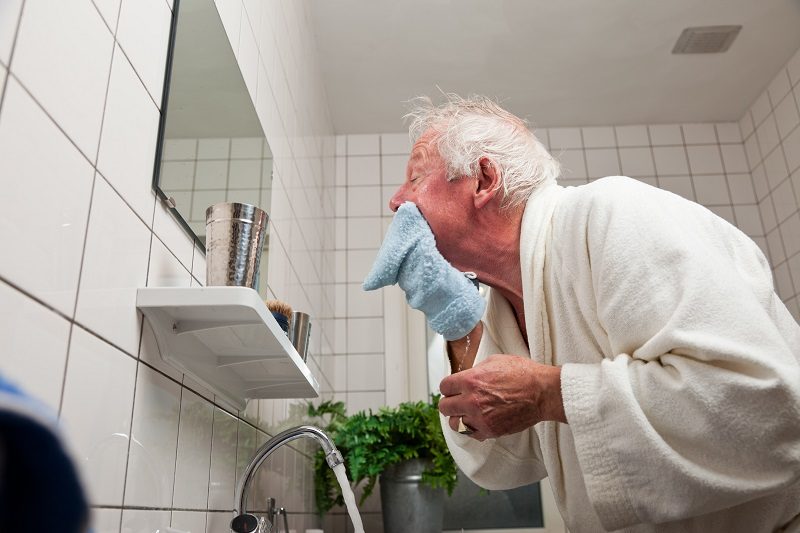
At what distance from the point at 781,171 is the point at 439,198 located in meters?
2.21

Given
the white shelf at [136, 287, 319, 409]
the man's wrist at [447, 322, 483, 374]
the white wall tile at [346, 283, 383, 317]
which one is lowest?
the white shelf at [136, 287, 319, 409]

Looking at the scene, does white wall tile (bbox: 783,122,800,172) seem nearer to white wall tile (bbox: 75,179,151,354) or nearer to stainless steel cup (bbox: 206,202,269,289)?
stainless steel cup (bbox: 206,202,269,289)

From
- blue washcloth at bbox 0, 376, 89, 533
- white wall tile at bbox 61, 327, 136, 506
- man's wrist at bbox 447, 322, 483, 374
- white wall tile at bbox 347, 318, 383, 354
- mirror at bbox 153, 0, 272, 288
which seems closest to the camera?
blue washcloth at bbox 0, 376, 89, 533

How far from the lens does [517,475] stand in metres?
1.18

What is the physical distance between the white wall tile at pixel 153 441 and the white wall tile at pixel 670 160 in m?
2.66

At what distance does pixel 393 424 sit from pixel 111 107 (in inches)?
57.4

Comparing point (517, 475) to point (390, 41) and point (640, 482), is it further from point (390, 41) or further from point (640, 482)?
point (390, 41)

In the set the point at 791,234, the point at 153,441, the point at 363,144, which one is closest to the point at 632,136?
the point at 791,234

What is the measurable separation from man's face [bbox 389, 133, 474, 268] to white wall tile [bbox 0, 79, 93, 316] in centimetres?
63

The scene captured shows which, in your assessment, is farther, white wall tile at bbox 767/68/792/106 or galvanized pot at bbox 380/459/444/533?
white wall tile at bbox 767/68/792/106

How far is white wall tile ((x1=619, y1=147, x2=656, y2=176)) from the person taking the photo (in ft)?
9.84

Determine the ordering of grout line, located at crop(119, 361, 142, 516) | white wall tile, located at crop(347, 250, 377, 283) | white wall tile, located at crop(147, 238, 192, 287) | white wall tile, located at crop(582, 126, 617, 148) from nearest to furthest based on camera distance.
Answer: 1. grout line, located at crop(119, 361, 142, 516)
2. white wall tile, located at crop(147, 238, 192, 287)
3. white wall tile, located at crop(347, 250, 377, 283)
4. white wall tile, located at crop(582, 126, 617, 148)

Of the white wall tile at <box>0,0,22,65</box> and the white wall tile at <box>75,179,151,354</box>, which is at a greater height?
the white wall tile at <box>0,0,22,65</box>

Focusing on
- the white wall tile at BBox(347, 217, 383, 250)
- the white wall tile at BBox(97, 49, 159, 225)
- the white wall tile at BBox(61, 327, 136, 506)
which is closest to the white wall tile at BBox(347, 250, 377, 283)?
the white wall tile at BBox(347, 217, 383, 250)
